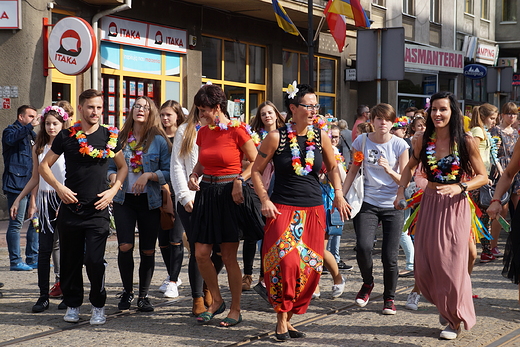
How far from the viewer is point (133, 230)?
250 inches

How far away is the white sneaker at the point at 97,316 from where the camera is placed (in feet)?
19.4

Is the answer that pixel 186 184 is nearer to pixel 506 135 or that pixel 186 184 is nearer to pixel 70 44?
pixel 506 135

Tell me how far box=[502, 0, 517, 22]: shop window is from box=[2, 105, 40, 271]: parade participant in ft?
97.0

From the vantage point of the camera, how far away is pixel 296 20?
63.8ft

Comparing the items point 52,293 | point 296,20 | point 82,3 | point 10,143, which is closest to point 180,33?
point 82,3

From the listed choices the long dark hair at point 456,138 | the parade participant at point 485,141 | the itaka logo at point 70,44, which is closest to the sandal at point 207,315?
the long dark hair at point 456,138

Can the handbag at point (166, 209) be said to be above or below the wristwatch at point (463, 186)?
below

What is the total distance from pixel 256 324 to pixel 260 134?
→ 2.62m

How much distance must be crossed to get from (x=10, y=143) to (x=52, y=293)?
10.2 ft

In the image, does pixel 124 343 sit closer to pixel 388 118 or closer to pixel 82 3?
pixel 388 118

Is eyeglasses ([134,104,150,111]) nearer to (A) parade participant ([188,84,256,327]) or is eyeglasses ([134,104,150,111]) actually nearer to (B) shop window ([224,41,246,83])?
(A) parade participant ([188,84,256,327])

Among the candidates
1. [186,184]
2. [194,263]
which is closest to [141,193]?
[186,184]

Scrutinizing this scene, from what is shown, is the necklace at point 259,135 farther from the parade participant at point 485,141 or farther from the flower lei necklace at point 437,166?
the parade participant at point 485,141

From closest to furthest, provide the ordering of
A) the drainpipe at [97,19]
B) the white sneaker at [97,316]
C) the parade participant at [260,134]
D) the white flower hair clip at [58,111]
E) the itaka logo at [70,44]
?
the white sneaker at [97,316]
the white flower hair clip at [58,111]
the parade participant at [260,134]
the itaka logo at [70,44]
the drainpipe at [97,19]
